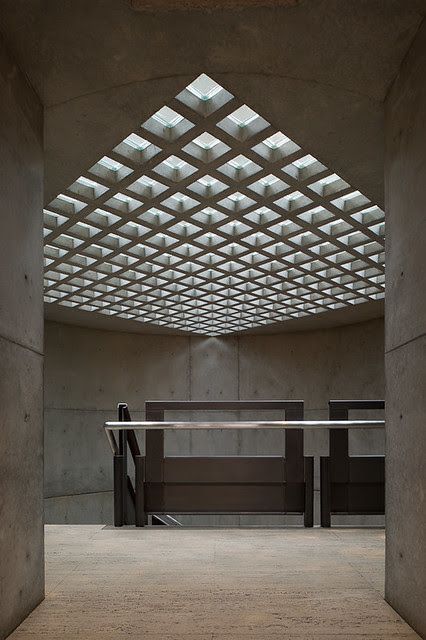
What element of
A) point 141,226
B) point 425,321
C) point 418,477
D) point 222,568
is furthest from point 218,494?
point 141,226

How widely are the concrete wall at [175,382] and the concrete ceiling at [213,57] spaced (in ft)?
34.1

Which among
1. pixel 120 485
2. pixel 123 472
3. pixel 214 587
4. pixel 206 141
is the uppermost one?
pixel 206 141

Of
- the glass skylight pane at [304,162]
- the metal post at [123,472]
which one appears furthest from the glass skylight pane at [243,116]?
the metal post at [123,472]

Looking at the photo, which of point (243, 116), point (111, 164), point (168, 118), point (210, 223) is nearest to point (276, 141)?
point (243, 116)

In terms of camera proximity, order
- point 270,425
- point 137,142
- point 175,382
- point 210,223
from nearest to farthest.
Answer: point 270,425
point 137,142
point 210,223
point 175,382

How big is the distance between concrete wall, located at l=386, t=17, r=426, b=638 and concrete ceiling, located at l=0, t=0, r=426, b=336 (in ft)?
0.78

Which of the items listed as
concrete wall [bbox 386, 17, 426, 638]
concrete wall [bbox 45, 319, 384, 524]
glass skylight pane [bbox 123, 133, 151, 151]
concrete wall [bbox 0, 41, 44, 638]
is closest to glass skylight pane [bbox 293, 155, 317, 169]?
glass skylight pane [bbox 123, 133, 151, 151]

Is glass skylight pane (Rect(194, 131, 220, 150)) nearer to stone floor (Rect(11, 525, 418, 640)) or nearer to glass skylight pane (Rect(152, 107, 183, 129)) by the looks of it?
glass skylight pane (Rect(152, 107, 183, 129))

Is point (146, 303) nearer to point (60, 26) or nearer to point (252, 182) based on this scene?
point (252, 182)

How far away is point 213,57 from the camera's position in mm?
3023

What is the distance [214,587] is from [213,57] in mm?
2832

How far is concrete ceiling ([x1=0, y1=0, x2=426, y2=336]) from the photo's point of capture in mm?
2611

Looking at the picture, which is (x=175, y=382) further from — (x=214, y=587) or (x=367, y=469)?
(x=214, y=587)

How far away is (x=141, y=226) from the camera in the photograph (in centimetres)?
689
